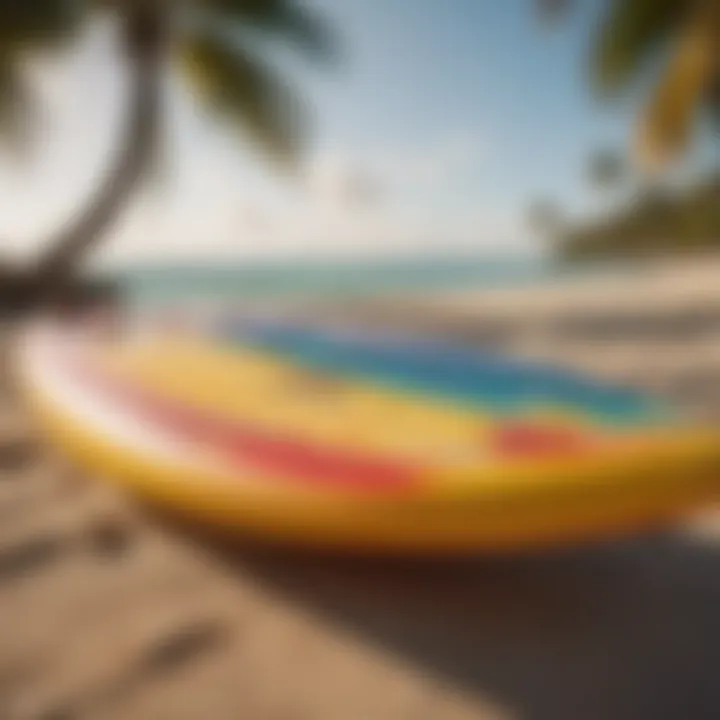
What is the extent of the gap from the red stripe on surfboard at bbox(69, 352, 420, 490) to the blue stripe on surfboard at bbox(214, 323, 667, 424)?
0.25 meters

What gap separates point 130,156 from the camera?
3.79 meters

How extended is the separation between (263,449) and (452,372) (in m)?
0.41

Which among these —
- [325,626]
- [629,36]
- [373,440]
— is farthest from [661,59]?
[325,626]

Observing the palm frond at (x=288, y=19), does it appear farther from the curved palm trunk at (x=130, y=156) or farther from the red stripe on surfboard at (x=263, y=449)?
the red stripe on surfboard at (x=263, y=449)

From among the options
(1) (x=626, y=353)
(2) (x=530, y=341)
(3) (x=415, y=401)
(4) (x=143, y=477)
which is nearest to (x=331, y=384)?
(3) (x=415, y=401)

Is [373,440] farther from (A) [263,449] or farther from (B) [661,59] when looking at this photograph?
(B) [661,59]

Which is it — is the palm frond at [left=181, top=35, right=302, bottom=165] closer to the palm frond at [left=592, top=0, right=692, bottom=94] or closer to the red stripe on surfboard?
the palm frond at [left=592, top=0, right=692, bottom=94]

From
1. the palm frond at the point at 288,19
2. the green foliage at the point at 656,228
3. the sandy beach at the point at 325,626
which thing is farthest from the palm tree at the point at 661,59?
the sandy beach at the point at 325,626

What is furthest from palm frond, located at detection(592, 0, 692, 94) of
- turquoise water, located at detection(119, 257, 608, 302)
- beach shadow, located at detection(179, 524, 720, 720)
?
beach shadow, located at detection(179, 524, 720, 720)

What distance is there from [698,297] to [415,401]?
302cm

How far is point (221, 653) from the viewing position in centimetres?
82

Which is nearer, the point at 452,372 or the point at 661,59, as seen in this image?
the point at 452,372

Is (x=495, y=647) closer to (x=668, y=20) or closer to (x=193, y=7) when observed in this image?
(x=193, y=7)

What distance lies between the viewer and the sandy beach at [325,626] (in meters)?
0.76
